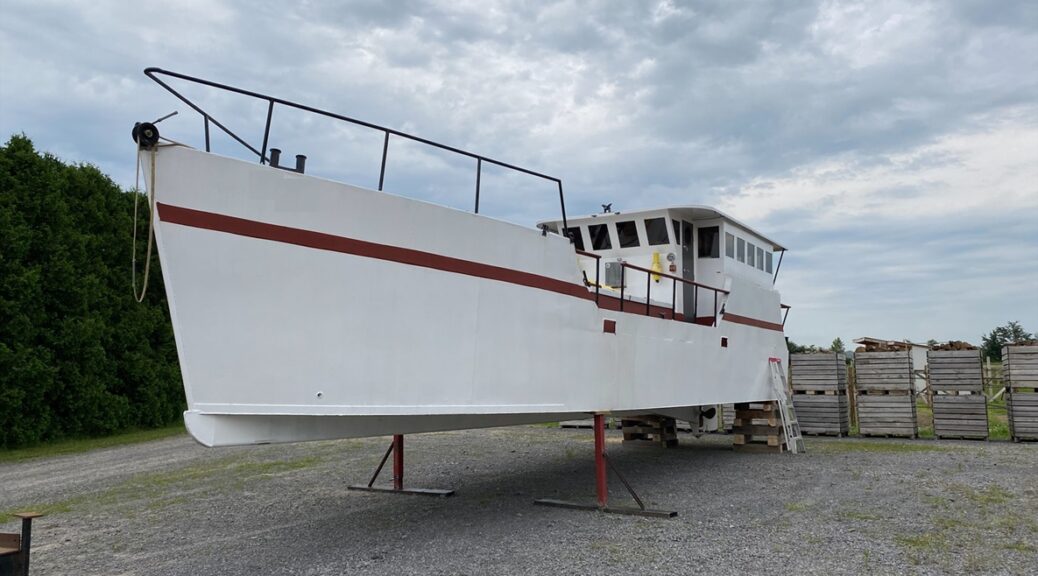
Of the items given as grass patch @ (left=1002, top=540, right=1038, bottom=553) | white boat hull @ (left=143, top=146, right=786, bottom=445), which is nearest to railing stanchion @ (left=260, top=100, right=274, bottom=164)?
white boat hull @ (left=143, top=146, right=786, bottom=445)

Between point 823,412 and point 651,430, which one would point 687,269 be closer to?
point 651,430

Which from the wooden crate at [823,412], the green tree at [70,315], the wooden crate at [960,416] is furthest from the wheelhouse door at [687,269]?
the green tree at [70,315]

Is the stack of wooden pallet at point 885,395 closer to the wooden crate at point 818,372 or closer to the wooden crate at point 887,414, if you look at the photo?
the wooden crate at point 887,414

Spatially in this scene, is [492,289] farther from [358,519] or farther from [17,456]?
[17,456]

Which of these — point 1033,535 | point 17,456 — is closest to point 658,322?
point 1033,535

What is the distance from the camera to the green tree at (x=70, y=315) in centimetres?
1471

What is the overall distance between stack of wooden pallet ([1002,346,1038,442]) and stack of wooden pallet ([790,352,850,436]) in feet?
9.95

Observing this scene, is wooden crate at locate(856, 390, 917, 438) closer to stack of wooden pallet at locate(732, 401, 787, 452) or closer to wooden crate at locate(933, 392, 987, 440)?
wooden crate at locate(933, 392, 987, 440)

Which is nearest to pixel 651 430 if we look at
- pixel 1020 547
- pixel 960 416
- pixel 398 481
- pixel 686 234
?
pixel 686 234

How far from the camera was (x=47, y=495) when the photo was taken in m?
10.0

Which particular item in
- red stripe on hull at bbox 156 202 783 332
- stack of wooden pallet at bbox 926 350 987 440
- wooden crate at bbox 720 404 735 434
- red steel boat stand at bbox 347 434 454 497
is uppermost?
red stripe on hull at bbox 156 202 783 332

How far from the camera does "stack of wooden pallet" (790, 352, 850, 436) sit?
15.4 meters

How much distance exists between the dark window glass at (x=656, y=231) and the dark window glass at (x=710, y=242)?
1.08m

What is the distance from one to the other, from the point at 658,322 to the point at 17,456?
13.3m
